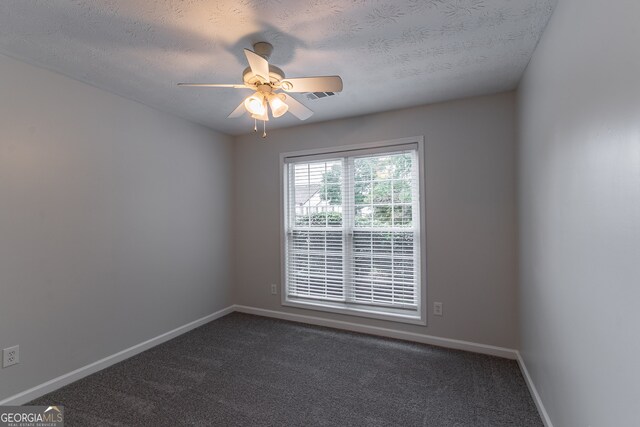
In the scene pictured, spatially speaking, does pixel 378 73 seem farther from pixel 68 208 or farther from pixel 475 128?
pixel 68 208

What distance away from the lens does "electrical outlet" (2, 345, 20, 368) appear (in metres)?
2.10

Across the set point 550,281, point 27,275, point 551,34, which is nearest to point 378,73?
point 551,34

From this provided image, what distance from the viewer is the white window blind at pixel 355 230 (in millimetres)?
3322

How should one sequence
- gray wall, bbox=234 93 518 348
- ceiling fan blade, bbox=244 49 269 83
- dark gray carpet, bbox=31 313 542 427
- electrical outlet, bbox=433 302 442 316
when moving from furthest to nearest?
electrical outlet, bbox=433 302 442 316
gray wall, bbox=234 93 518 348
dark gray carpet, bbox=31 313 542 427
ceiling fan blade, bbox=244 49 269 83

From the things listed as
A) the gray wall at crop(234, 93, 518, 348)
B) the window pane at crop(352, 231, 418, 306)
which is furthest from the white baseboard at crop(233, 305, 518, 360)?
the window pane at crop(352, 231, 418, 306)

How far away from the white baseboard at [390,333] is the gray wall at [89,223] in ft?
2.66

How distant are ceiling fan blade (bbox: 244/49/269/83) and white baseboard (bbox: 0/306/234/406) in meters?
2.75

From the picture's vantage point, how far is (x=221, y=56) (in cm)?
219

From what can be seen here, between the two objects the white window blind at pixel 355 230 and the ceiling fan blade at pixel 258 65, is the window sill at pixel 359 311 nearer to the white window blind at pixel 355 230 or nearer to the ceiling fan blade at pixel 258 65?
the white window blind at pixel 355 230

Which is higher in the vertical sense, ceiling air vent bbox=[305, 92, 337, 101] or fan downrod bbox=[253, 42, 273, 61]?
ceiling air vent bbox=[305, 92, 337, 101]

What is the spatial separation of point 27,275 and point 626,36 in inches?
139

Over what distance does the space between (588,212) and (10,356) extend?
11.7ft

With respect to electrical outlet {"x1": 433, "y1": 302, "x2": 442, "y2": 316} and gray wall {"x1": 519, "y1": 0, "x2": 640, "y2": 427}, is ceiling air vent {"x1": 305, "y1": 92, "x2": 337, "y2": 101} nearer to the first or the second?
gray wall {"x1": 519, "y1": 0, "x2": 640, "y2": 427}

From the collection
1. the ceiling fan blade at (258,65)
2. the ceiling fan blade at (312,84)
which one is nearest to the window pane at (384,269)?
the ceiling fan blade at (312,84)
